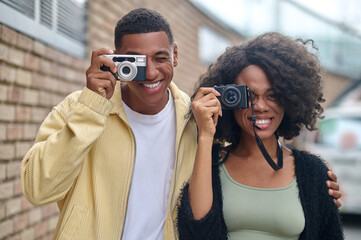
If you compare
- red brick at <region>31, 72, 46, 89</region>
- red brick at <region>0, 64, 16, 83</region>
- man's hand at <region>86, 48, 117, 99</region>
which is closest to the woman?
man's hand at <region>86, 48, 117, 99</region>

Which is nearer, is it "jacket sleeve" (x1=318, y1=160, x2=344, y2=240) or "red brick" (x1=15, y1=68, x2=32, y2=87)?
"jacket sleeve" (x1=318, y1=160, x2=344, y2=240)

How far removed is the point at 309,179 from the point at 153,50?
1.05 meters

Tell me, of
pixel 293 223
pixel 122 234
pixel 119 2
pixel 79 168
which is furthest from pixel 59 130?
pixel 119 2

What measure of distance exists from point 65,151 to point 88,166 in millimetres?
274

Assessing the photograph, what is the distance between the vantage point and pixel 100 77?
2.06 metres

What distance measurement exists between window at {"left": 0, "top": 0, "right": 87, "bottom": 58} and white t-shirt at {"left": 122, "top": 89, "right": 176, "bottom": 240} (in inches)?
48.1

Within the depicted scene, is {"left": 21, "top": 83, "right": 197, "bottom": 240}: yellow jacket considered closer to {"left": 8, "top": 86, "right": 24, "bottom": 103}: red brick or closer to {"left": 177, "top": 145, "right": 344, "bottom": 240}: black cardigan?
{"left": 177, "top": 145, "right": 344, "bottom": 240}: black cardigan

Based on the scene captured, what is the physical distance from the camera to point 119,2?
16.2 ft

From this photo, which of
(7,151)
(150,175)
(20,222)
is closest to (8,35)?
(7,151)

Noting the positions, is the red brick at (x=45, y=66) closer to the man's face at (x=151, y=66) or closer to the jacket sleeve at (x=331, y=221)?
the man's face at (x=151, y=66)

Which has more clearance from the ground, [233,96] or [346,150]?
[233,96]

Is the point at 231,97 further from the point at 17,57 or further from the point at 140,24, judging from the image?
the point at 17,57

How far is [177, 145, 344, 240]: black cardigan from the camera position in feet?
6.86

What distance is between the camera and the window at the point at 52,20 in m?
2.98
